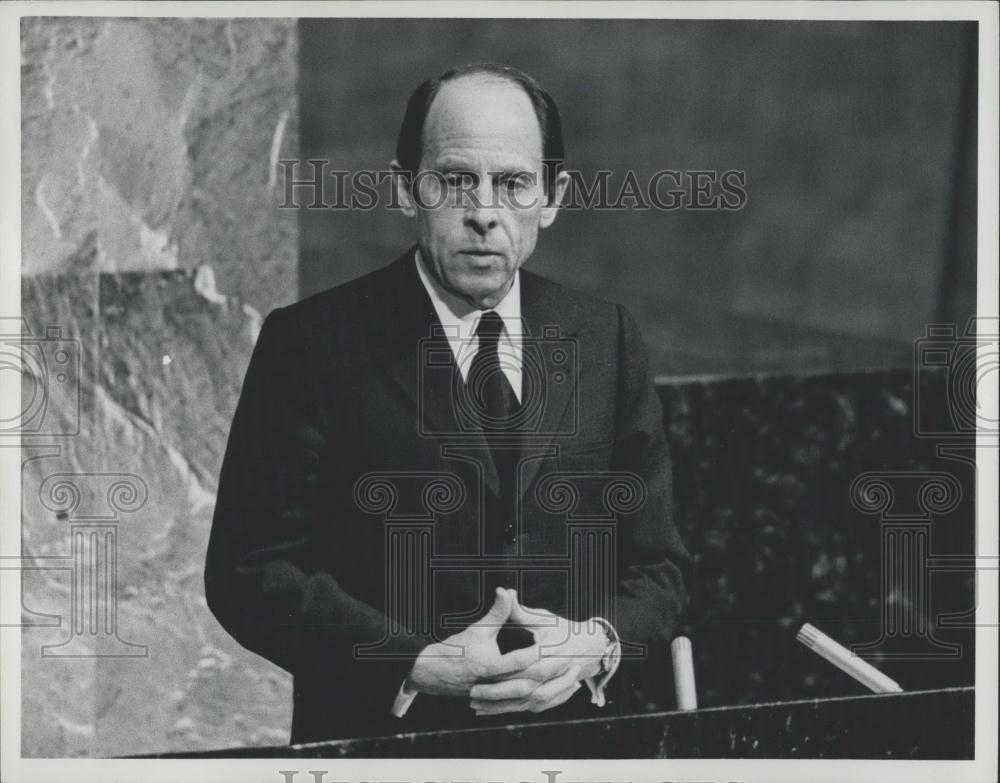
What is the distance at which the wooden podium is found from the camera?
5535mm

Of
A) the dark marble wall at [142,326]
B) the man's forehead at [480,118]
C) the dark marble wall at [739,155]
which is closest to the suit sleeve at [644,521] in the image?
the dark marble wall at [739,155]

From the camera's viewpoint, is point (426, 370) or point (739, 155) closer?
point (426, 370)

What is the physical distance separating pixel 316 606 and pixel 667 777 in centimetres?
122

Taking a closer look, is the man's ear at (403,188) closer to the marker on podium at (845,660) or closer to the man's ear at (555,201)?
the man's ear at (555,201)

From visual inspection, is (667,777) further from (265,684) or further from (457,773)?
(265,684)

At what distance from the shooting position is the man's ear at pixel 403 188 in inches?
220

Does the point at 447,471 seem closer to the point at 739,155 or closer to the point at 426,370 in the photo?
the point at 426,370

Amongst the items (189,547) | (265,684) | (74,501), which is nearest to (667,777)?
(265,684)

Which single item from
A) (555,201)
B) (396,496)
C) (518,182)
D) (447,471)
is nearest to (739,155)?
(555,201)

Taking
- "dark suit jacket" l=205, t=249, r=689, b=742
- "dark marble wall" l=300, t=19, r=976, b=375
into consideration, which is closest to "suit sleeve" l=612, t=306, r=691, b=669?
"dark suit jacket" l=205, t=249, r=689, b=742

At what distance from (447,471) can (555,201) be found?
0.91m

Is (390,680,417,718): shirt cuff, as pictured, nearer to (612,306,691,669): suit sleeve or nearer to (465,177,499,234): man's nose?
(612,306,691,669): suit sleeve

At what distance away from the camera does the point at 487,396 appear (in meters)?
5.57

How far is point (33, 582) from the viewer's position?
5.74 m
